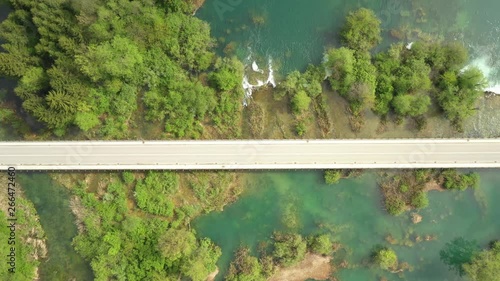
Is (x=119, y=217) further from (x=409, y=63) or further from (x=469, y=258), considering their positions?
(x=469, y=258)

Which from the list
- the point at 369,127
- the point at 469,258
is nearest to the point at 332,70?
the point at 369,127

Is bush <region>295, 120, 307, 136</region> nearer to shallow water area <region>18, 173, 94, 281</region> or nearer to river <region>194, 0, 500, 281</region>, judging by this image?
river <region>194, 0, 500, 281</region>

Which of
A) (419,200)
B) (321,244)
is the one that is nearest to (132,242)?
(321,244)

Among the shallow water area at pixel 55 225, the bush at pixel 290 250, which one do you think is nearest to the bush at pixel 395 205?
the bush at pixel 290 250

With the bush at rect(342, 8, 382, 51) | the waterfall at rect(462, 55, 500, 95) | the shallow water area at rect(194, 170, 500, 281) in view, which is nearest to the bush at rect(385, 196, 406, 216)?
the shallow water area at rect(194, 170, 500, 281)

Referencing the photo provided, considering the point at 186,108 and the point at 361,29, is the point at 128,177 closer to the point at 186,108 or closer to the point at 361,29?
the point at 186,108

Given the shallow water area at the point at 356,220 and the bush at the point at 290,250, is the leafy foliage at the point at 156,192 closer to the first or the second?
the shallow water area at the point at 356,220
